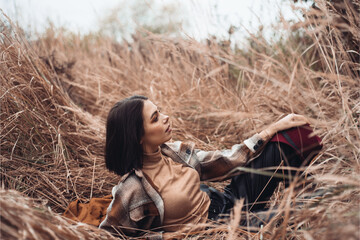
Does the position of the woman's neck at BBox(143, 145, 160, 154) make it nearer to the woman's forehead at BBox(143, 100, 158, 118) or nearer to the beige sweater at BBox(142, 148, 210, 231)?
the beige sweater at BBox(142, 148, 210, 231)

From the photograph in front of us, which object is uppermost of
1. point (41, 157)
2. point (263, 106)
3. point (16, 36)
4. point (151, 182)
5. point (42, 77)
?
point (16, 36)

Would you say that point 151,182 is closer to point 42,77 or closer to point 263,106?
point 263,106

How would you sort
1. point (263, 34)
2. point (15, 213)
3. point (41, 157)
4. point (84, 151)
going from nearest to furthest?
Answer: point (15, 213) < point (41, 157) < point (263, 34) < point (84, 151)

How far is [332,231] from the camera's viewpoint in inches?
25.7

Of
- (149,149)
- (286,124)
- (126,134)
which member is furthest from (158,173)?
(286,124)

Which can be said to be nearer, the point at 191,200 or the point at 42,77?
the point at 191,200

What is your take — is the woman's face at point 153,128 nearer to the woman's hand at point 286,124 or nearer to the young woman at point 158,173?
the young woman at point 158,173

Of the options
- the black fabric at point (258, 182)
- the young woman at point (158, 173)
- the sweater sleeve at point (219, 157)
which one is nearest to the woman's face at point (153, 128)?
the young woman at point (158, 173)

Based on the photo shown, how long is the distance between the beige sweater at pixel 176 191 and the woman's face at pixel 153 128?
0.06 m

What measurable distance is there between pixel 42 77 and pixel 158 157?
1.07 m

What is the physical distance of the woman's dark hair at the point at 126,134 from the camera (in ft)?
3.99

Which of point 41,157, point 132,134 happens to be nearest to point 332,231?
point 132,134

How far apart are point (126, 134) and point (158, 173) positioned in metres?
0.20

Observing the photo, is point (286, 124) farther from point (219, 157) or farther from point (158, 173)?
point (158, 173)
